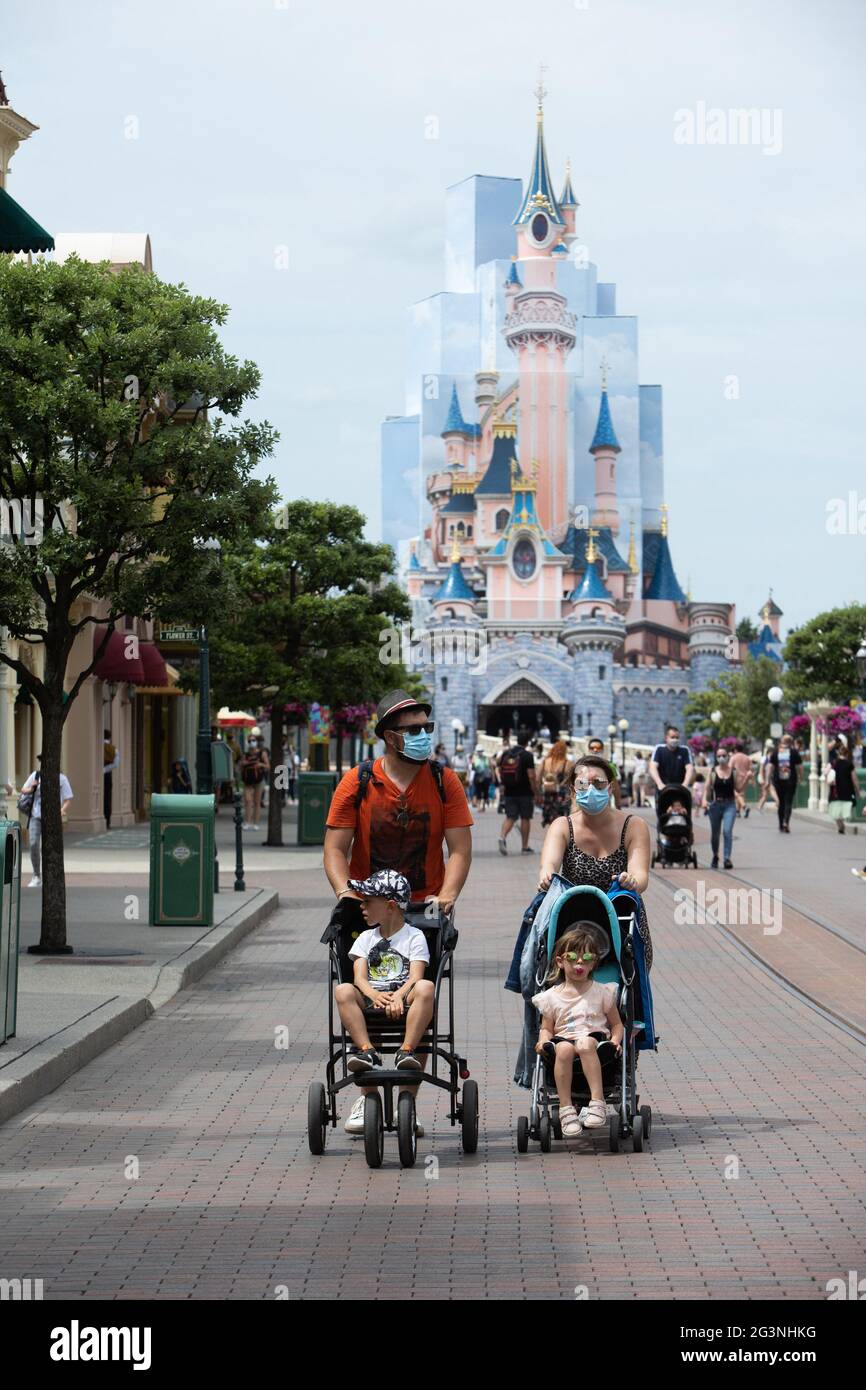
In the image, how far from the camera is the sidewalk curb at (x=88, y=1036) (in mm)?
8852

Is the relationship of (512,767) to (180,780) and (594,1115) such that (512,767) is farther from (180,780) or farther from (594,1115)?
(594,1115)

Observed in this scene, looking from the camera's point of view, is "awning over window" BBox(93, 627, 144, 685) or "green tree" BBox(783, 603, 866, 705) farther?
"green tree" BBox(783, 603, 866, 705)

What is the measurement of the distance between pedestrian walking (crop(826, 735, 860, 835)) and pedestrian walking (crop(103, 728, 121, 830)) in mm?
13345

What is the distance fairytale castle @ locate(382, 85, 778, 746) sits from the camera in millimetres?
128250

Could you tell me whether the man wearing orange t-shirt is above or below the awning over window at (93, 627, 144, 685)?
below

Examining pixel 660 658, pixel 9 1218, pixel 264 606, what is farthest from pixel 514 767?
pixel 660 658

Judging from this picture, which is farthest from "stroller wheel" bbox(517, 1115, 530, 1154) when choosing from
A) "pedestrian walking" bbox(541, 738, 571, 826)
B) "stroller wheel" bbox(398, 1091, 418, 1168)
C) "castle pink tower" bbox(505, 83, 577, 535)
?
"castle pink tower" bbox(505, 83, 577, 535)

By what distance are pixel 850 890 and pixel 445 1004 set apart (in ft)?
36.1

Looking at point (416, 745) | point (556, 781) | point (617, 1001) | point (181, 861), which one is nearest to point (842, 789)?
point (556, 781)

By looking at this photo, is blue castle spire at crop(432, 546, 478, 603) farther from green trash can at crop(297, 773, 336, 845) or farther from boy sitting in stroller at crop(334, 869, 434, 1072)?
boy sitting in stroller at crop(334, 869, 434, 1072)

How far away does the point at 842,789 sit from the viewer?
1443 inches

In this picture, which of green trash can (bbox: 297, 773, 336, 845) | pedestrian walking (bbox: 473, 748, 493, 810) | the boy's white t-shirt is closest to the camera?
the boy's white t-shirt

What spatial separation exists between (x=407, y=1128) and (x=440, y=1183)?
1.12 ft
